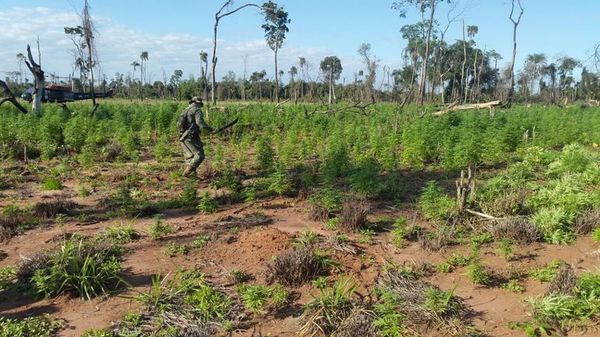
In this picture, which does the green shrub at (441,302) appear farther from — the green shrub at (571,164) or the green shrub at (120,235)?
the green shrub at (571,164)

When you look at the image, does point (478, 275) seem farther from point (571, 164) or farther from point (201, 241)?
point (571, 164)

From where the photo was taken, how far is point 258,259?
564 centimetres

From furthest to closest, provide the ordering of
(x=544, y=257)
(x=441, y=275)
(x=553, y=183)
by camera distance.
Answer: (x=553, y=183) < (x=544, y=257) < (x=441, y=275)

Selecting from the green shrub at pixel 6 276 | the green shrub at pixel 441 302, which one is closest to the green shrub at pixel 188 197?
the green shrub at pixel 6 276

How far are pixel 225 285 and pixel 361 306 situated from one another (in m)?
1.49

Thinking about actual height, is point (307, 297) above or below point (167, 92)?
below

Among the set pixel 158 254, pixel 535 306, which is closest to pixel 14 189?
pixel 158 254

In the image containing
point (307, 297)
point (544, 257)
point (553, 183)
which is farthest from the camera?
point (553, 183)

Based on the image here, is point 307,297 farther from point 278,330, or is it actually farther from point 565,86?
point 565,86

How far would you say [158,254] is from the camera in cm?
580

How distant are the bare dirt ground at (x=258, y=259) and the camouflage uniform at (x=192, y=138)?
2213mm

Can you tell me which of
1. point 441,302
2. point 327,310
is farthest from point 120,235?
point 441,302

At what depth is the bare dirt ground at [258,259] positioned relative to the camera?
454 centimetres

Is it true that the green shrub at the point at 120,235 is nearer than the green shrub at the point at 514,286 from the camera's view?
No
